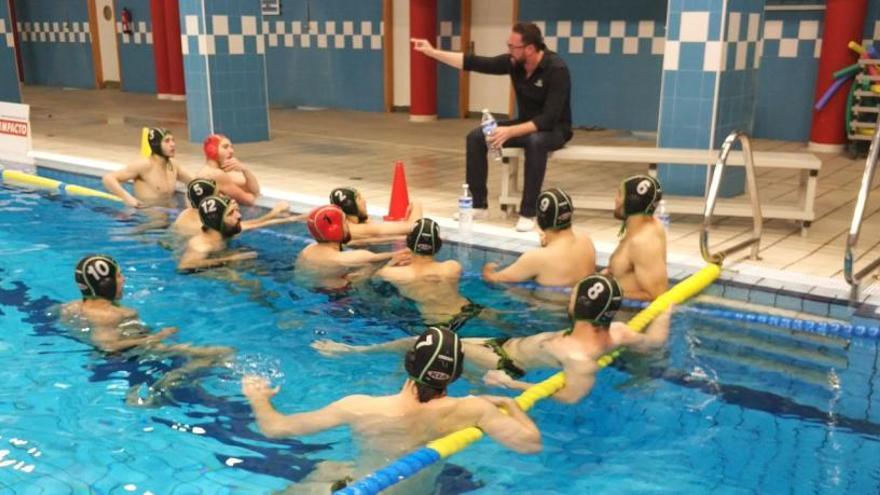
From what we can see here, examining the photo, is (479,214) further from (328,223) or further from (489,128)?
(328,223)

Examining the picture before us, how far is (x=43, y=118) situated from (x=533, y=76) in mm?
10862

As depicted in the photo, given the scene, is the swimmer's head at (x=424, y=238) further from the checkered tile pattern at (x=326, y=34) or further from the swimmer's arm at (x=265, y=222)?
the checkered tile pattern at (x=326, y=34)

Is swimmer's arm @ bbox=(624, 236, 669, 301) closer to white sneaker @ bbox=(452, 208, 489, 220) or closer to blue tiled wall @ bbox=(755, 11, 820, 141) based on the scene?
white sneaker @ bbox=(452, 208, 489, 220)

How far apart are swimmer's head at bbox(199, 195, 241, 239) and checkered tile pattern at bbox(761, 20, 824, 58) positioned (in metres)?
8.35

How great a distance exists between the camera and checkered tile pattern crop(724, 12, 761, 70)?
754 cm

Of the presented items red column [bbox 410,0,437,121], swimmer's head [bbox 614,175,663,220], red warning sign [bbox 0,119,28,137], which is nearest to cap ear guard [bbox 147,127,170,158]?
red warning sign [bbox 0,119,28,137]

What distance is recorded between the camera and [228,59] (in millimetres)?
11750

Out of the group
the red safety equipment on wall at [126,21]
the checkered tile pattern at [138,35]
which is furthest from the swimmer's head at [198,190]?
the red safety equipment on wall at [126,21]

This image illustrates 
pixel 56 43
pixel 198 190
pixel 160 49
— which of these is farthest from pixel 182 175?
pixel 56 43

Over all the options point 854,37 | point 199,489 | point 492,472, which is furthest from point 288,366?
point 854,37

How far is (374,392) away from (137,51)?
17370mm

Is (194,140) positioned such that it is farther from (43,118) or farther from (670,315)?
(670,315)

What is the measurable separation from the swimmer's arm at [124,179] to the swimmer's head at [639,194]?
16.4 ft

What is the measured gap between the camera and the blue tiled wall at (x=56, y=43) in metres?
Result: 20.7
